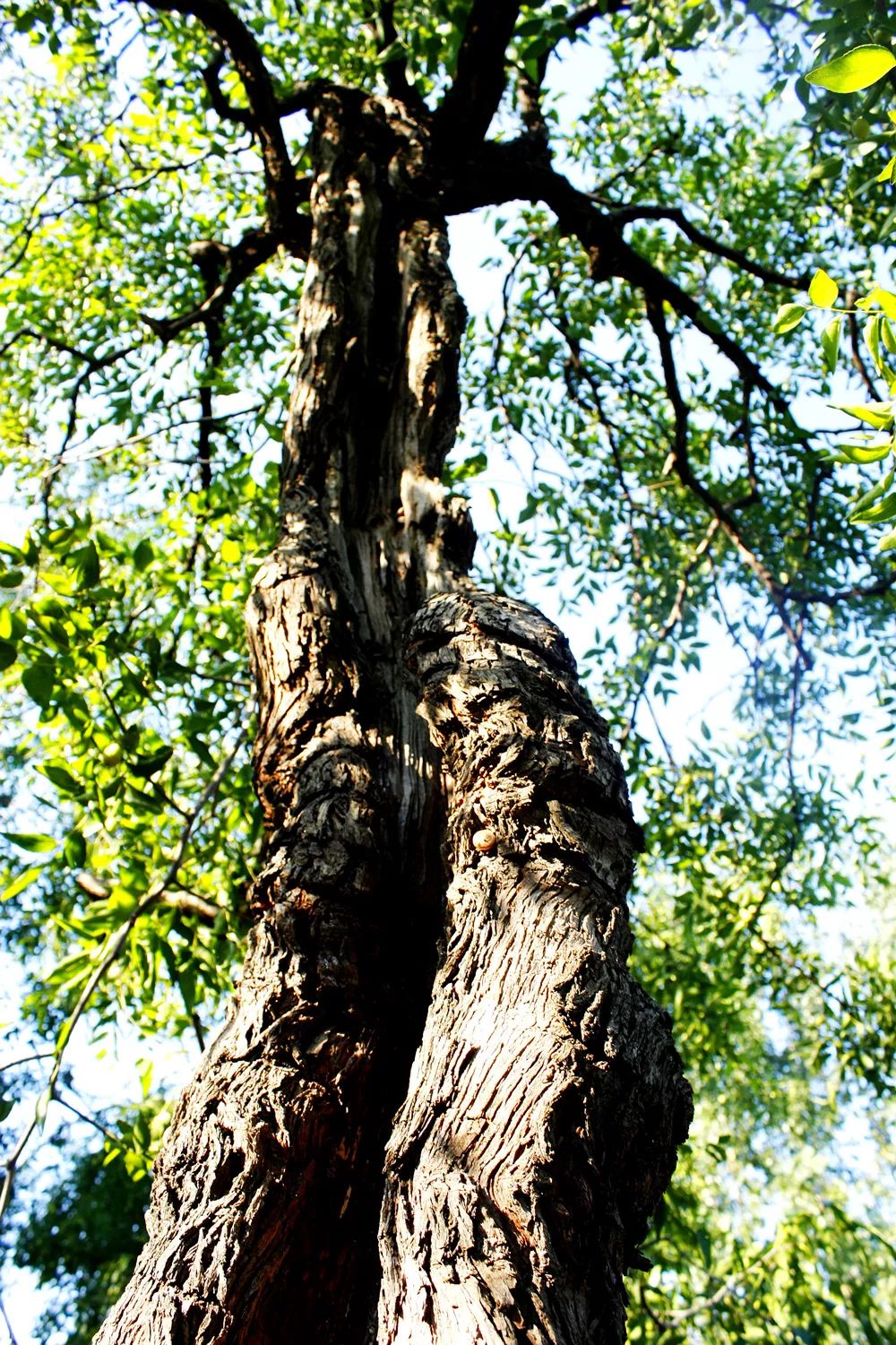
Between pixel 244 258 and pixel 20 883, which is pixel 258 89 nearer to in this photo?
pixel 244 258

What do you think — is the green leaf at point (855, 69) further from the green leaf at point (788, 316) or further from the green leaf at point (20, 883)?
the green leaf at point (20, 883)

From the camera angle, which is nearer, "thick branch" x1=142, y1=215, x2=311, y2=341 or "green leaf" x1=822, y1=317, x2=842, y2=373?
"green leaf" x1=822, y1=317, x2=842, y2=373

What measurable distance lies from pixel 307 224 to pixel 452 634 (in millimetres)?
3436

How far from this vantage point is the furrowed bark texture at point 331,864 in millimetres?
1435

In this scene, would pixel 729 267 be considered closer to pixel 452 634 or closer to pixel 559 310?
pixel 559 310

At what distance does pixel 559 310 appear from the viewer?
6.11 metres

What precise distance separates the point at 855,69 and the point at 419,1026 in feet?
5.44

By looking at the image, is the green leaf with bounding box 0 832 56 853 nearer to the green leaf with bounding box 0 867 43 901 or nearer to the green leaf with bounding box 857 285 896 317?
the green leaf with bounding box 0 867 43 901

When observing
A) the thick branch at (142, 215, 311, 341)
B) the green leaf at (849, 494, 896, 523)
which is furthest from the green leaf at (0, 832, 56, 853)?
the thick branch at (142, 215, 311, 341)

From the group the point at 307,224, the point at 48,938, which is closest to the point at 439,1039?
the point at 307,224

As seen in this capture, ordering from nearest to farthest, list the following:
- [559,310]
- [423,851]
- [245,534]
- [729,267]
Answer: [423,851] < [245,534] < [559,310] < [729,267]

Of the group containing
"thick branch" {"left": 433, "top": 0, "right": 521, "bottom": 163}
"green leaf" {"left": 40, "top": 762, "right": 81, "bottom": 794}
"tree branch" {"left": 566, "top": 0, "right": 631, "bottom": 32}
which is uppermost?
"tree branch" {"left": 566, "top": 0, "right": 631, "bottom": 32}

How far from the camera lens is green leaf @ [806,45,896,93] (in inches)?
55.0

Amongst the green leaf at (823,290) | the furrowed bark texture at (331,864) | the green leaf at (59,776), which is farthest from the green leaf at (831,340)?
the green leaf at (59,776)
